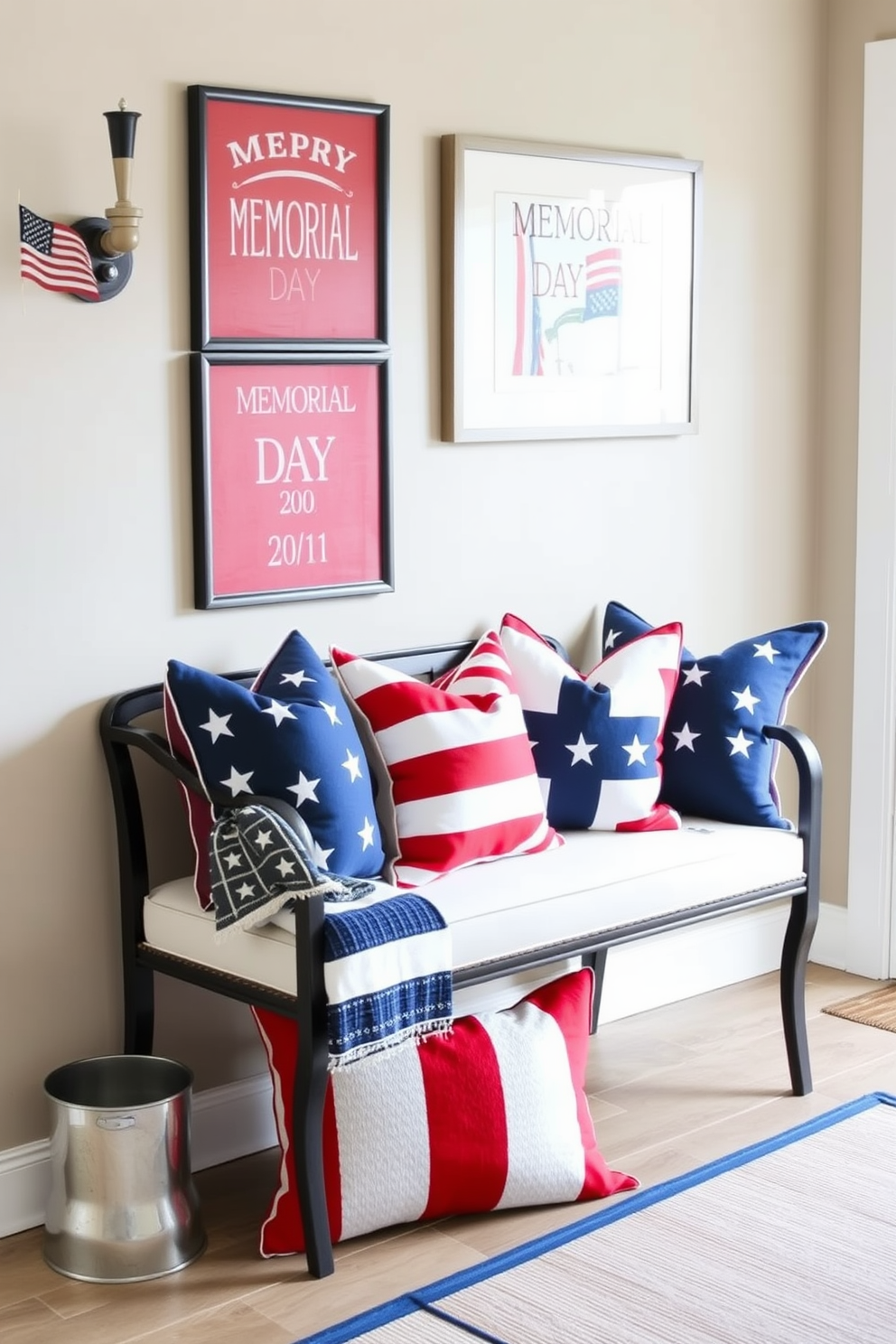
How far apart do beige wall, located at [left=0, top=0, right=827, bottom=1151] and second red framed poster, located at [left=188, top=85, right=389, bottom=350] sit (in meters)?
0.05

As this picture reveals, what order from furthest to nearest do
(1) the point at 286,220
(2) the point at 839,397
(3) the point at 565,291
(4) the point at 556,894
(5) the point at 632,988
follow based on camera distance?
(2) the point at 839,397 < (5) the point at 632,988 < (3) the point at 565,291 < (1) the point at 286,220 < (4) the point at 556,894

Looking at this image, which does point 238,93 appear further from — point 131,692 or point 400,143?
point 131,692

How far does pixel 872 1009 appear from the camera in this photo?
12.5 ft

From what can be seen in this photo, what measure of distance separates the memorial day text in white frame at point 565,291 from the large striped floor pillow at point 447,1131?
122 cm

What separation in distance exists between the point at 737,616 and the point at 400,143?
1418mm

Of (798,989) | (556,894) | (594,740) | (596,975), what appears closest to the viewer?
(556,894)

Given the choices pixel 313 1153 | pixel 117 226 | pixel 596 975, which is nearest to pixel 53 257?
pixel 117 226

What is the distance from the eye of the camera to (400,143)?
3.12m

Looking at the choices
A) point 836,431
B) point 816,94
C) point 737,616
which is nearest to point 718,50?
point 816,94

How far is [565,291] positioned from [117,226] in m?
1.09

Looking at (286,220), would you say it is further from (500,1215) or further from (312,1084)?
(500,1215)

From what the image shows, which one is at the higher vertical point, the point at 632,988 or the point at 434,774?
the point at 434,774

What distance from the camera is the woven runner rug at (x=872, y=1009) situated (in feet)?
12.2

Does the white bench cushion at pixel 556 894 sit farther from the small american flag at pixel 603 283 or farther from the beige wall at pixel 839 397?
the small american flag at pixel 603 283
